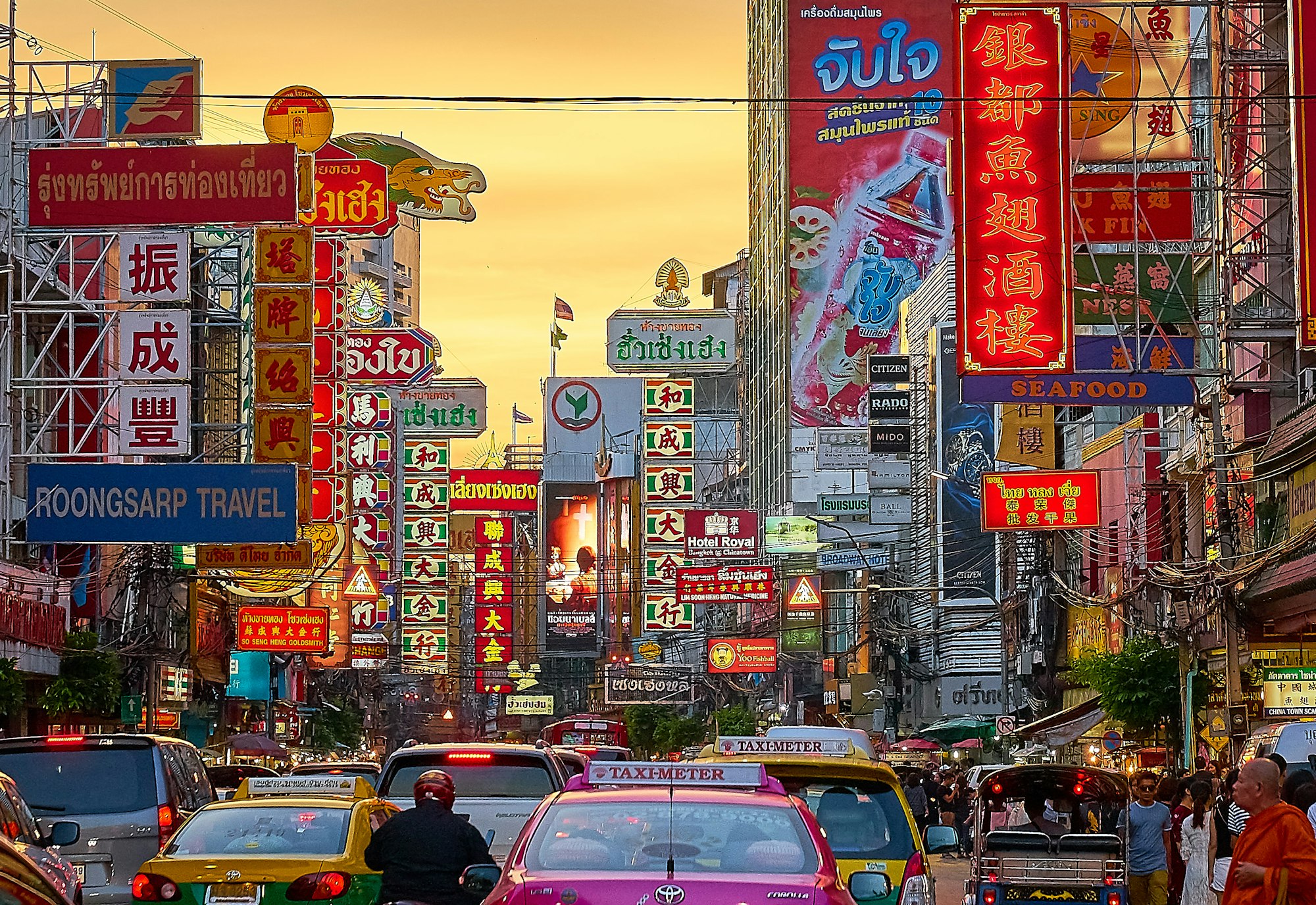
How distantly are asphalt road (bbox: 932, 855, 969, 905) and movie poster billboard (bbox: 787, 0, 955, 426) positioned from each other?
2888 inches

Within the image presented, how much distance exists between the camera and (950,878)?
31.5 meters

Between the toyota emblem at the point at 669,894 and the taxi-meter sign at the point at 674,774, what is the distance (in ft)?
5.11

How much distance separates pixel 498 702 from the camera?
199000 mm

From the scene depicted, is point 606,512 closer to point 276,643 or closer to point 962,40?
point 276,643

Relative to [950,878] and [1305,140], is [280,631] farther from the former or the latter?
[1305,140]

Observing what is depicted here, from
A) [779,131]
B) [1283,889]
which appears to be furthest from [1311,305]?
[779,131]

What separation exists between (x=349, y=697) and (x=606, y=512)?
264ft

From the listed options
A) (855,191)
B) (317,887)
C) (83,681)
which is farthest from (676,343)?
(317,887)

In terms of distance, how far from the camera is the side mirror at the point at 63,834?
14.5m

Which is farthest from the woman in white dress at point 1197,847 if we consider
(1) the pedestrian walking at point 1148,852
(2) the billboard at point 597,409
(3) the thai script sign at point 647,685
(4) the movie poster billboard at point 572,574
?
(2) the billboard at point 597,409

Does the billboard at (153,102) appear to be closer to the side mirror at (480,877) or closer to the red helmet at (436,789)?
the red helmet at (436,789)

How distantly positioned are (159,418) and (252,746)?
16825 mm

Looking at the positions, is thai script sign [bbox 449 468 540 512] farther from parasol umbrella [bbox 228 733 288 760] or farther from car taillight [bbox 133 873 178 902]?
car taillight [bbox 133 873 178 902]

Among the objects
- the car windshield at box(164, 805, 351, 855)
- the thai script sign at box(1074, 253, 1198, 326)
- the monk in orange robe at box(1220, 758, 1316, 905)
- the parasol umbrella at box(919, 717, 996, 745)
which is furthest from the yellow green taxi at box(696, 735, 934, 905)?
the parasol umbrella at box(919, 717, 996, 745)
